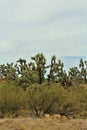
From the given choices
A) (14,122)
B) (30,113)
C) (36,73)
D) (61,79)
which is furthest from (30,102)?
(14,122)

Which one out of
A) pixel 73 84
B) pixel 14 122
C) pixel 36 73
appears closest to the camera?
pixel 14 122

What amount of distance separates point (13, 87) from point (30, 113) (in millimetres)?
2523

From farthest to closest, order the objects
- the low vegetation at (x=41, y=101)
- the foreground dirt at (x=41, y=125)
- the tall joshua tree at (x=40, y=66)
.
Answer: the tall joshua tree at (x=40, y=66), the low vegetation at (x=41, y=101), the foreground dirt at (x=41, y=125)

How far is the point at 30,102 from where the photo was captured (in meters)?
25.7

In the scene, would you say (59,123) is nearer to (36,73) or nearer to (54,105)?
(54,105)

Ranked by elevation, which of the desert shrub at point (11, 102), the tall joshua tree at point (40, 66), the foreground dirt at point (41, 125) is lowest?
the foreground dirt at point (41, 125)

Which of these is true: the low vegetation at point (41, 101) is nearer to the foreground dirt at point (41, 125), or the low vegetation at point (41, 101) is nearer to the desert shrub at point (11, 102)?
the desert shrub at point (11, 102)

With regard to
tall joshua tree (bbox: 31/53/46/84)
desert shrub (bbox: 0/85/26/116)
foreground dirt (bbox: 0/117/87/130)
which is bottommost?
foreground dirt (bbox: 0/117/87/130)

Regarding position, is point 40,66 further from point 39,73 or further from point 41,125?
point 41,125

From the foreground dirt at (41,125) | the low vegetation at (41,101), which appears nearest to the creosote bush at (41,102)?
the low vegetation at (41,101)

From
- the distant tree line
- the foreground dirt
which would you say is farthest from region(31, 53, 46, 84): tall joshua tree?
the foreground dirt

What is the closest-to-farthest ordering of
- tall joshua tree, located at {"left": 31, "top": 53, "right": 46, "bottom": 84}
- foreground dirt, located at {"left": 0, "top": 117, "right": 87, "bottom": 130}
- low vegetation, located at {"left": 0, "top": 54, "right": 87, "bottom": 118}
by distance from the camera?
foreground dirt, located at {"left": 0, "top": 117, "right": 87, "bottom": 130}, low vegetation, located at {"left": 0, "top": 54, "right": 87, "bottom": 118}, tall joshua tree, located at {"left": 31, "top": 53, "right": 46, "bottom": 84}

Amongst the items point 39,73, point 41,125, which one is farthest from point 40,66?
point 41,125

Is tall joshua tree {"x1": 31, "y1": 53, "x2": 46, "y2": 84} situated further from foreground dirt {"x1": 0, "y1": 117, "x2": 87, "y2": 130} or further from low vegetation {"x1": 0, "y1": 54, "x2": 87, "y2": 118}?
foreground dirt {"x1": 0, "y1": 117, "x2": 87, "y2": 130}
